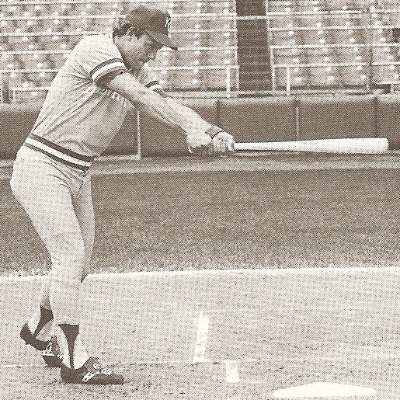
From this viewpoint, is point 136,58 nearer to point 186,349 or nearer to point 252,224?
point 186,349

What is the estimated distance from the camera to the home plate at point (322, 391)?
4363 millimetres

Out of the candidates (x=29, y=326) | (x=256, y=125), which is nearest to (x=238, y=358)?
(x=29, y=326)

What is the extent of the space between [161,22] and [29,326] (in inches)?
67.8

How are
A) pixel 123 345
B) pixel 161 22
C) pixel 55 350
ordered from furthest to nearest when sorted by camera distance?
pixel 123 345 → pixel 55 350 → pixel 161 22

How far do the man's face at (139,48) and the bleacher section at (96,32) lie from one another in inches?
636

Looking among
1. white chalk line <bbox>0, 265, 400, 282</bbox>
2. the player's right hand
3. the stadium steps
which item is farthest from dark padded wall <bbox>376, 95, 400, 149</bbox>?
the player's right hand

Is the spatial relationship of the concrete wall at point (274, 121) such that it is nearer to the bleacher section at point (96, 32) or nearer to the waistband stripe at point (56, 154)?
the bleacher section at point (96, 32)

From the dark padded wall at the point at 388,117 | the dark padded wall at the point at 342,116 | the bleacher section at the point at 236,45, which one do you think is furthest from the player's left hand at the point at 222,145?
the bleacher section at the point at 236,45

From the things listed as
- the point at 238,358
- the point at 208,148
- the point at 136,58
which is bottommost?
the point at 238,358

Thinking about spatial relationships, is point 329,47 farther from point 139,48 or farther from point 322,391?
point 322,391

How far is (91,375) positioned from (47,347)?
51 cm

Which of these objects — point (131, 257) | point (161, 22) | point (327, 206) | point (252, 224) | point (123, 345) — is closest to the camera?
point (161, 22)

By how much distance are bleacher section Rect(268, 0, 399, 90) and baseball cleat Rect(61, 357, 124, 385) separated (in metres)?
16.6

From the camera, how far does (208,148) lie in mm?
4762
